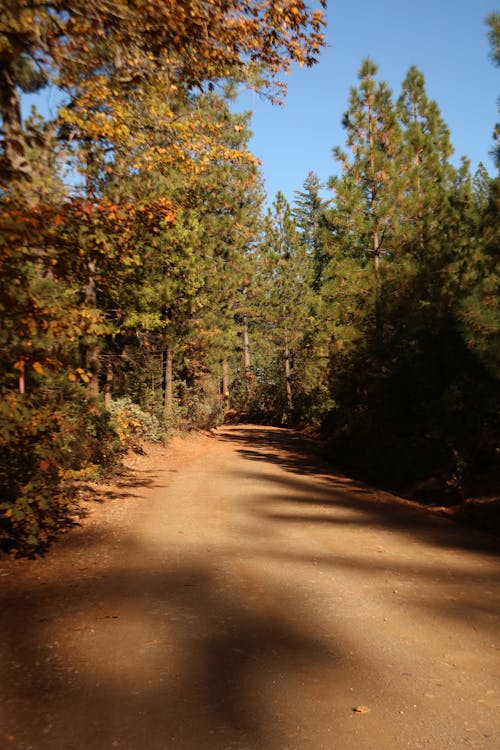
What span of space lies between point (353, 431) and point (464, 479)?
16.7ft

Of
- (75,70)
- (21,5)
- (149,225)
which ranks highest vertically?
(75,70)

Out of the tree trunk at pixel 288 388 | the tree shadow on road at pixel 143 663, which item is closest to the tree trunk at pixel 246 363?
the tree trunk at pixel 288 388

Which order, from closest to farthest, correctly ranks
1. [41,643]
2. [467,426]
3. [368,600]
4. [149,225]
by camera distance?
[41,643] < [368,600] < [149,225] < [467,426]

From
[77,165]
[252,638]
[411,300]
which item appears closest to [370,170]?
[411,300]

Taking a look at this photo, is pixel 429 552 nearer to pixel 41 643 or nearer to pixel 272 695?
pixel 272 695

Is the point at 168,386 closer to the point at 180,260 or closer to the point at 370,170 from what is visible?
the point at 180,260

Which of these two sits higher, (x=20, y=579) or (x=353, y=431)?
(x=353, y=431)

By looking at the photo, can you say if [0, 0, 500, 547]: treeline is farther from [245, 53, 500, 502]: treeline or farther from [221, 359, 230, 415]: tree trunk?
[221, 359, 230, 415]: tree trunk

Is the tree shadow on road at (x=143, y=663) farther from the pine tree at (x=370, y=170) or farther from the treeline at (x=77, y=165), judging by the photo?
→ the pine tree at (x=370, y=170)

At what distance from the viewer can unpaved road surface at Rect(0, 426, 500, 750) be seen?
10.1ft

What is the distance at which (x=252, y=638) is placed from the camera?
4293 mm

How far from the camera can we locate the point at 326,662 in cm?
390

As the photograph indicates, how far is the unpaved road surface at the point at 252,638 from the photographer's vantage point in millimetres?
3088

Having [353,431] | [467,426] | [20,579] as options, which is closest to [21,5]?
[20,579]
